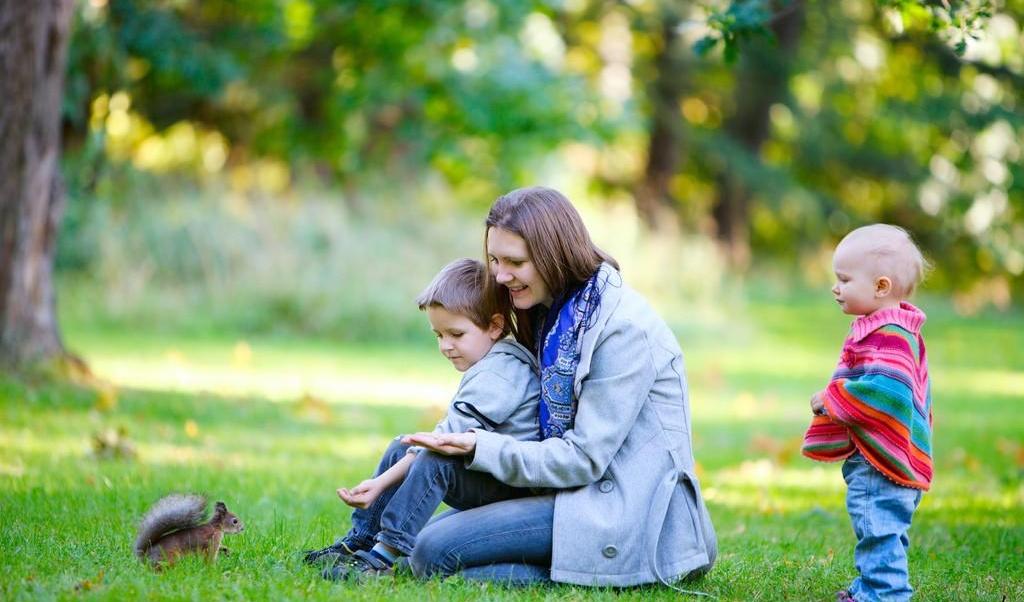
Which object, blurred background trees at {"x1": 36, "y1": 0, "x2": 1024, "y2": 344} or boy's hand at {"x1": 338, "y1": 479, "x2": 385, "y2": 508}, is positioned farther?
blurred background trees at {"x1": 36, "y1": 0, "x2": 1024, "y2": 344}

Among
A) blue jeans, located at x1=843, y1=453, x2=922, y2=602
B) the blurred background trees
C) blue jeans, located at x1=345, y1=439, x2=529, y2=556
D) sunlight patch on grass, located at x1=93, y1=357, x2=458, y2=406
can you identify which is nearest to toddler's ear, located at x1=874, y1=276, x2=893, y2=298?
blue jeans, located at x1=843, y1=453, x2=922, y2=602

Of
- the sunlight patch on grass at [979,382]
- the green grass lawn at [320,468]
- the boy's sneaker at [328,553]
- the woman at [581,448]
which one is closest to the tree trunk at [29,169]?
the green grass lawn at [320,468]

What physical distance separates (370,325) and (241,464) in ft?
27.2

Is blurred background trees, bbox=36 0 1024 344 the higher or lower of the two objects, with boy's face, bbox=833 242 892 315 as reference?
higher

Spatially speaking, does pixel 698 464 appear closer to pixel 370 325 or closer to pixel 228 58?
pixel 370 325

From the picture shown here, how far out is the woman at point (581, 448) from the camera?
3.96m

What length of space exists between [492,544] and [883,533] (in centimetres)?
133

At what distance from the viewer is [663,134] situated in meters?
26.9

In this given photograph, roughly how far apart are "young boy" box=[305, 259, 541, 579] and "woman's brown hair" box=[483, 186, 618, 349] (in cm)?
29

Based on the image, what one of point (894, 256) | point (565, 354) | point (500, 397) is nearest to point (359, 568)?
point (500, 397)

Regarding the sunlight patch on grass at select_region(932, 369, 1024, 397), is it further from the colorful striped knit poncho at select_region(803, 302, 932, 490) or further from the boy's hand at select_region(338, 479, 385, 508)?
the boy's hand at select_region(338, 479, 385, 508)

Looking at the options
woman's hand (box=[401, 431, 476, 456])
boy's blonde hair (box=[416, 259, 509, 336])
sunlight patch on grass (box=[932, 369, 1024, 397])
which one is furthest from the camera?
sunlight patch on grass (box=[932, 369, 1024, 397])

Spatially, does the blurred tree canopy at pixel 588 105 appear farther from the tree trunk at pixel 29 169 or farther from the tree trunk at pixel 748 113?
the tree trunk at pixel 29 169

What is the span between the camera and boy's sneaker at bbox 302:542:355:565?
4.16m
